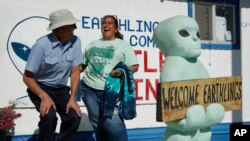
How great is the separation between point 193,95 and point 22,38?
95.5 inches

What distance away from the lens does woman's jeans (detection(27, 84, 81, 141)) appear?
16.5 feet

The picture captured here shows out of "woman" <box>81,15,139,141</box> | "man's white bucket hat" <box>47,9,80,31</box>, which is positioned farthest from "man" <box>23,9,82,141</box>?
"woman" <box>81,15,139,141</box>

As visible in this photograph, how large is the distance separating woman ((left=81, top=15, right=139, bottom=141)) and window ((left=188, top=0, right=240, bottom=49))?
2.65 m

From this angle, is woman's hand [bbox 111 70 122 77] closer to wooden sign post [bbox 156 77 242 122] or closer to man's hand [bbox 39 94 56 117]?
man's hand [bbox 39 94 56 117]

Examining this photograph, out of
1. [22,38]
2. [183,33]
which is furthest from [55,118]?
[22,38]

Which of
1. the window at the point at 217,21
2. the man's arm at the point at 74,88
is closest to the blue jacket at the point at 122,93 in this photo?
the man's arm at the point at 74,88

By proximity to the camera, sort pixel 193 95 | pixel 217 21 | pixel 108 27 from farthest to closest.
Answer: pixel 217 21 → pixel 108 27 → pixel 193 95

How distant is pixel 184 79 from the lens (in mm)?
4969

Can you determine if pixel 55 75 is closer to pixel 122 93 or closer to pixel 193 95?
pixel 122 93

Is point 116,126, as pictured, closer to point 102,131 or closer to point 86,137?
point 102,131

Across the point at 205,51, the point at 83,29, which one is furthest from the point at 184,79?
the point at 205,51

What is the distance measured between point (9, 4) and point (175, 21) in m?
2.24

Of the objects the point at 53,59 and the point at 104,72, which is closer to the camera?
the point at 53,59

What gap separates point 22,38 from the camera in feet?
21.0
